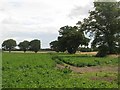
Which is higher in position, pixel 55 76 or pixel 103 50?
pixel 103 50

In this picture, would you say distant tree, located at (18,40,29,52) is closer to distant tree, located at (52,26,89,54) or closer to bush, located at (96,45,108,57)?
distant tree, located at (52,26,89,54)

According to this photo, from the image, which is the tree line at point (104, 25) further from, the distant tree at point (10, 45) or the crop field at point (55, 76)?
the distant tree at point (10, 45)

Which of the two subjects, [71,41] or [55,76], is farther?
[71,41]

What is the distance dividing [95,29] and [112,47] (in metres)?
5.13

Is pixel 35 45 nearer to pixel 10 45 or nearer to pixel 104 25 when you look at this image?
pixel 10 45

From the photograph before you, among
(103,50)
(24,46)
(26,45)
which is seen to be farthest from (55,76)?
(24,46)

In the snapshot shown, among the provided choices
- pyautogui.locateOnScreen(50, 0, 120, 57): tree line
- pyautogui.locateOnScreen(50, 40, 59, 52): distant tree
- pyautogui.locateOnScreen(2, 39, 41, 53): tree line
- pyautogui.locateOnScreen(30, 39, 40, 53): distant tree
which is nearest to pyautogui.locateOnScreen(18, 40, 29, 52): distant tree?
pyautogui.locateOnScreen(2, 39, 41, 53): tree line

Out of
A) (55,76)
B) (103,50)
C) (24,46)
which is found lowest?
(55,76)

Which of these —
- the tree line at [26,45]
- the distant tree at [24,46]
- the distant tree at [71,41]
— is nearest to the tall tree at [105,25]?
the distant tree at [71,41]

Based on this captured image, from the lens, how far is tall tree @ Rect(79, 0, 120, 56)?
67.2 meters

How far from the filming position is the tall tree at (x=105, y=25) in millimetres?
67188

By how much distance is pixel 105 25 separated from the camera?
6800cm

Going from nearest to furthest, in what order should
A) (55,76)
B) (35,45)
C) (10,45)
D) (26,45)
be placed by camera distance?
(55,76) < (10,45) < (35,45) < (26,45)

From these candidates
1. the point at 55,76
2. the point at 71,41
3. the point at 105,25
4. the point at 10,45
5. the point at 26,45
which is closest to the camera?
the point at 55,76
